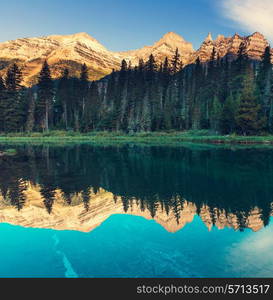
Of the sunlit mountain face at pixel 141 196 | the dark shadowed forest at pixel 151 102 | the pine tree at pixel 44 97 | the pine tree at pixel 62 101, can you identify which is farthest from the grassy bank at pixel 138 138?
the sunlit mountain face at pixel 141 196

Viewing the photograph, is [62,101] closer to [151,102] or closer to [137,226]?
[151,102]

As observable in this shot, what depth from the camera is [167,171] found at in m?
25.0

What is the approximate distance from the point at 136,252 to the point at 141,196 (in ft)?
22.5

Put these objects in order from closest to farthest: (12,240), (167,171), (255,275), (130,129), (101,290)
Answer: (101,290)
(255,275)
(12,240)
(167,171)
(130,129)

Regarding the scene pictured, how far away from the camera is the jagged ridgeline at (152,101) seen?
6206 centimetres

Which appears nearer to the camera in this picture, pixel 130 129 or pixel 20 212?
pixel 20 212

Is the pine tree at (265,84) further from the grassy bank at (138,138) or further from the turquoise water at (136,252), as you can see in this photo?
the turquoise water at (136,252)

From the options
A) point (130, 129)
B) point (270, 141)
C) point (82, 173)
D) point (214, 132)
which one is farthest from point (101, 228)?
point (130, 129)

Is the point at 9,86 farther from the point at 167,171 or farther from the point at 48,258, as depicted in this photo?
the point at 48,258

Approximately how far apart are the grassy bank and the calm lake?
35.3 meters

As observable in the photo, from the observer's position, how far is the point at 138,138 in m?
69.9

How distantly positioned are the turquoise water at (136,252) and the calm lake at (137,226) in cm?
3

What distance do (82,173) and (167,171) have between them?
770 cm

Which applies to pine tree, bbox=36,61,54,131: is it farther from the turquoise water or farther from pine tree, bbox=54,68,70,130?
the turquoise water
